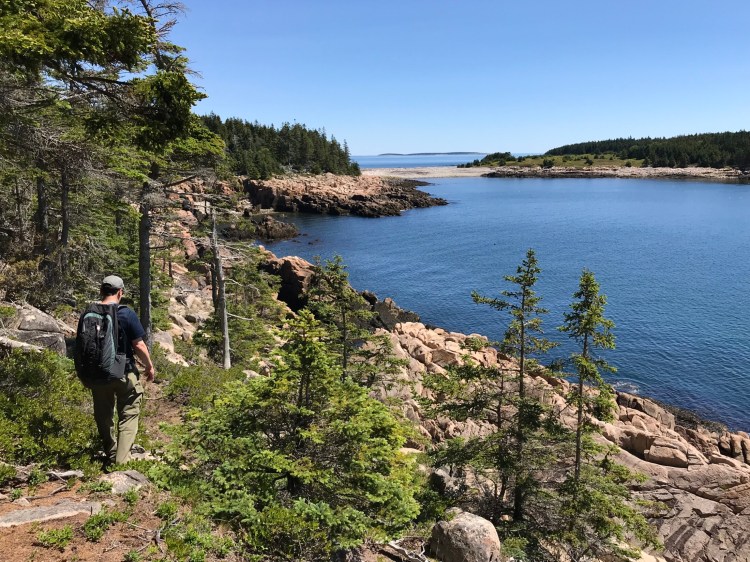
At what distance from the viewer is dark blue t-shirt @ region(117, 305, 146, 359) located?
6645 millimetres

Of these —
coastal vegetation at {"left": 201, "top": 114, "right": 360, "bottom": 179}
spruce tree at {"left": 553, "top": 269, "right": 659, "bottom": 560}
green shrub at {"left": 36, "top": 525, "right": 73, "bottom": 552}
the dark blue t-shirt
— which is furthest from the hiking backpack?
coastal vegetation at {"left": 201, "top": 114, "right": 360, "bottom": 179}

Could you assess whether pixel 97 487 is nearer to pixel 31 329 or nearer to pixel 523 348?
pixel 31 329

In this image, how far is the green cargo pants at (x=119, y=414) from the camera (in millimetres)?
6844

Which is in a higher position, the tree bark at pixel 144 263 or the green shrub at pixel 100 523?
the tree bark at pixel 144 263

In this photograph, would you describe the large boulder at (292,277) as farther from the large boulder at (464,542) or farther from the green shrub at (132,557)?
the green shrub at (132,557)

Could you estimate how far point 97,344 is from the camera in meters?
6.39

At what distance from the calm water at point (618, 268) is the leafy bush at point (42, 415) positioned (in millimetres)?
30907

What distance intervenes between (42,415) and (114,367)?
7.15ft

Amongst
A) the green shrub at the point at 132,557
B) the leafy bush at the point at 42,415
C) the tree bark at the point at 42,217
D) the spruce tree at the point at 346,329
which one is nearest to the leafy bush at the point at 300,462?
the green shrub at the point at 132,557

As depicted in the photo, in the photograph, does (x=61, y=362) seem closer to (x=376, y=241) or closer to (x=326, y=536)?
(x=326, y=536)

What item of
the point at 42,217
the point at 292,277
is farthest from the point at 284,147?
the point at 42,217

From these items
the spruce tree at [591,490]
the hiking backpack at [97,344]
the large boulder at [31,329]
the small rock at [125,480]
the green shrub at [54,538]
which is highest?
the hiking backpack at [97,344]

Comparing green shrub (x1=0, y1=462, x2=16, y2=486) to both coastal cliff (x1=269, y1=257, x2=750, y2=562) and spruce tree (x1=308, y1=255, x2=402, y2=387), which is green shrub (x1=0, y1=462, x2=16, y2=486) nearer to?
coastal cliff (x1=269, y1=257, x2=750, y2=562)

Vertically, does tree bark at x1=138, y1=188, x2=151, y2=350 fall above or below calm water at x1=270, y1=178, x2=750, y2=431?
above
